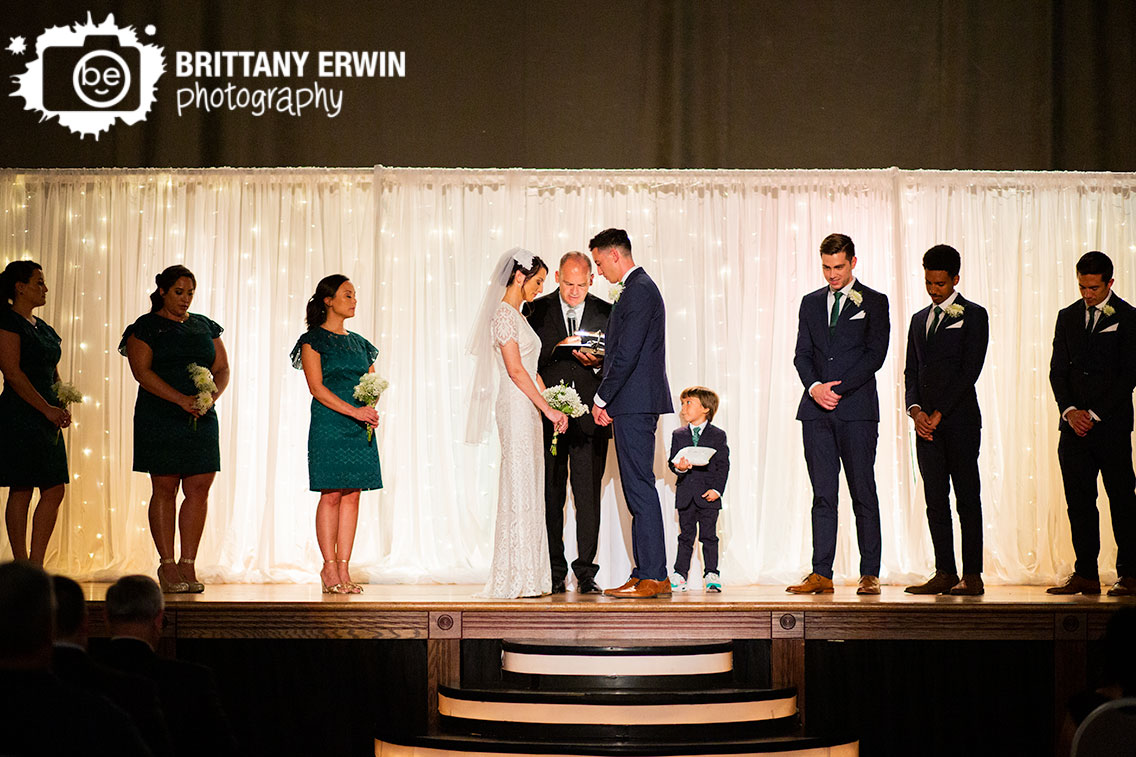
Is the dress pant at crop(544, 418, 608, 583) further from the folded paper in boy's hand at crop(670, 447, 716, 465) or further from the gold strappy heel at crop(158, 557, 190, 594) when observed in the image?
the gold strappy heel at crop(158, 557, 190, 594)

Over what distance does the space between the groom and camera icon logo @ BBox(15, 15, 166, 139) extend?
3.61 metres

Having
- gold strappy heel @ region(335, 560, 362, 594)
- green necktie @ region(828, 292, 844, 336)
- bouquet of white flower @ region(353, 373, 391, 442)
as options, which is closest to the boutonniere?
green necktie @ region(828, 292, 844, 336)

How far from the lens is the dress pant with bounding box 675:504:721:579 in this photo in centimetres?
662

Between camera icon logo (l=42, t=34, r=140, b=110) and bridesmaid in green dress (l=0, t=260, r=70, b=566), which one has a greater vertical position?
camera icon logo (l=42, t=34, r=140, b=110)

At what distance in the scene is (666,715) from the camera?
4699 millimetres

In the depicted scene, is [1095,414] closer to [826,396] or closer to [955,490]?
[955,490]

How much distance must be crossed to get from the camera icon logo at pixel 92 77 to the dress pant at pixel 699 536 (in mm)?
4289

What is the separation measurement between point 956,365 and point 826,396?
72 cm

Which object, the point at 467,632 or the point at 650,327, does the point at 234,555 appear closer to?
the point at 467,632

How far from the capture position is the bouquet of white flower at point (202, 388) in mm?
6031

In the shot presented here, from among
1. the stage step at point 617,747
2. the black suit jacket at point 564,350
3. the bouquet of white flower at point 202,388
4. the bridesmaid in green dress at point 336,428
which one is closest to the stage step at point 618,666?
the stage step at point 617,747

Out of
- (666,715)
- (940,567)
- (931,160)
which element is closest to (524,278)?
(666,715)

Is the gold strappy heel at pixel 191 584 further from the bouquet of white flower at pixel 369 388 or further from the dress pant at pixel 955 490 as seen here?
the dress pant at pixel 955 490

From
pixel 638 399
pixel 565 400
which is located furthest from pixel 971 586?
pixel 565 400
